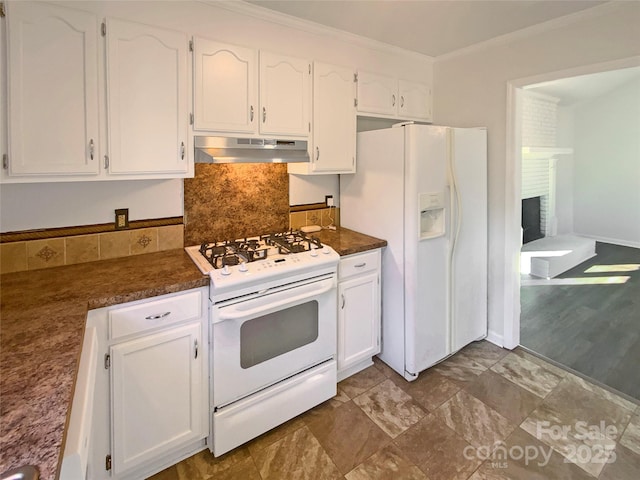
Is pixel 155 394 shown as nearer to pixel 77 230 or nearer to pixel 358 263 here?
pixel 77 230

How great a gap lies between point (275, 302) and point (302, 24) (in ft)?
5.93

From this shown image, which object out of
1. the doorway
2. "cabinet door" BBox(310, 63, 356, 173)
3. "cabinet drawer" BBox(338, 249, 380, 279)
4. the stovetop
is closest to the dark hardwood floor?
the doorway

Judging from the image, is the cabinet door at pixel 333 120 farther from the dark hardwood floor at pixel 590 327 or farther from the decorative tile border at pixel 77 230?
the dark hardwood floor at pixel 590 327

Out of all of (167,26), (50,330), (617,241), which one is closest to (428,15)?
(167,26)

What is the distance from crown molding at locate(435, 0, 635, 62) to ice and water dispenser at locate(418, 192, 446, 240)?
131 centimetres

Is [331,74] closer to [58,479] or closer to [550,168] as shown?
[58,479]

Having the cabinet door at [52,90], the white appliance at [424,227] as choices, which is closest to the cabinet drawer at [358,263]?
the white appliance at [424,227]

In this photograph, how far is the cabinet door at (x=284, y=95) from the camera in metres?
2.11

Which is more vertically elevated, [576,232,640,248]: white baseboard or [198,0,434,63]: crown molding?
[198,0,434,63]: crown molding

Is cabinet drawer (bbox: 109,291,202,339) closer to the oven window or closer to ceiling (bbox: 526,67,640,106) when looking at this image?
the oven window

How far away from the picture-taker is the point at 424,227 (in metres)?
Answer: 2.49

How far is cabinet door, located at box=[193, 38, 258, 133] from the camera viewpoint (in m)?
1.90

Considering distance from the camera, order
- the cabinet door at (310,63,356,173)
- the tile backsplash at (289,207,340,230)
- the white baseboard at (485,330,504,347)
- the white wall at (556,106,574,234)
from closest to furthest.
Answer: the cabinet door at (310,63,356,173) < the tile backsplash at (289,207,340,230) < the white baseboard at (485,330,504,347) < the white wall at (556,106,574,234)

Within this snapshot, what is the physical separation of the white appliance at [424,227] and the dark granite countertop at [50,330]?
52.2 inches
